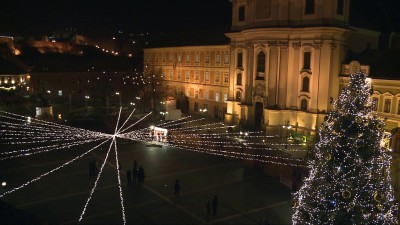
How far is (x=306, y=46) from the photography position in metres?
39.2

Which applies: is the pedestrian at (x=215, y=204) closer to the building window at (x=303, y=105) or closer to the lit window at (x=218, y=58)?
the building window at (x=303, y=105)

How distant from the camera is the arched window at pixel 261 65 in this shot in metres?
42.1

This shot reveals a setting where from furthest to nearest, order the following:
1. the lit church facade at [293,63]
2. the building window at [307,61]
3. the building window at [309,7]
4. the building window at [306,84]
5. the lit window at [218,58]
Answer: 1. the lit window at [218,58]
2. the building window at [306,84]
3. the building window at [307,61]
4. the building window at [309,7]
5. the lit church facade at [293,63]

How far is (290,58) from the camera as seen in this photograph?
4050cm

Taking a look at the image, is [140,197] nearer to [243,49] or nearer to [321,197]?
[321,197]

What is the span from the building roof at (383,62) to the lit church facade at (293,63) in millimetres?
456

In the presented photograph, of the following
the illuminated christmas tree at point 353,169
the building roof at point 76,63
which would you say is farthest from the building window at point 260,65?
the building roof at point 76,63

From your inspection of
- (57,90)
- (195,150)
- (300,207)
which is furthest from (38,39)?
(300,207)

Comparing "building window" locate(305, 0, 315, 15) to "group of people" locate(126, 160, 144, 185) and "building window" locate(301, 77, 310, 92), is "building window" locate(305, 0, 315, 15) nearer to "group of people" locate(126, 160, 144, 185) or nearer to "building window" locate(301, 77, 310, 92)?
"building window" locate(301, 77, 310, 92)

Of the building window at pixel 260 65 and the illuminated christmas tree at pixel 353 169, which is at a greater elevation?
the building window at pixel 260 65

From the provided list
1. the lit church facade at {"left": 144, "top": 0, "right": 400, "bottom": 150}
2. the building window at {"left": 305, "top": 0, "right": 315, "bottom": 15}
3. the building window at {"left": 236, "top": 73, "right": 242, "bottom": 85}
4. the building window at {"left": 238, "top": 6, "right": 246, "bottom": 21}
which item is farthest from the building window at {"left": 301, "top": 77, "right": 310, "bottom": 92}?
the building window at {"left": 238, "top": 6, "right": 246, "bottom": 21}

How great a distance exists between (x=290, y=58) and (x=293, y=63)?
57 cm

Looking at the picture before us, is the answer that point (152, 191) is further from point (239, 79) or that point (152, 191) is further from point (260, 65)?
point (239, 79)

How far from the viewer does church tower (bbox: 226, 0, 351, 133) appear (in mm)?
38312
